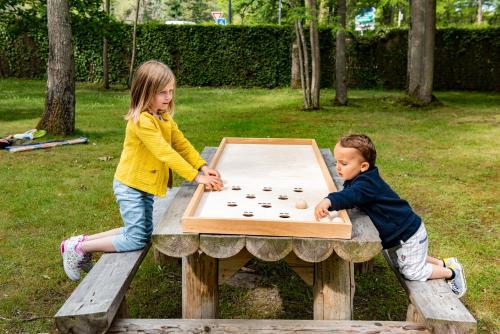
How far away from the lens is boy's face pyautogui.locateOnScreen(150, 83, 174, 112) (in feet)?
10.8

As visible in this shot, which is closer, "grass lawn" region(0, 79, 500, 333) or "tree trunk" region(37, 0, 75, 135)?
"grass lawn" region(0, 79, 500, 333)

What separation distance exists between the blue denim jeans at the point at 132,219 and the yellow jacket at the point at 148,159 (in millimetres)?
49

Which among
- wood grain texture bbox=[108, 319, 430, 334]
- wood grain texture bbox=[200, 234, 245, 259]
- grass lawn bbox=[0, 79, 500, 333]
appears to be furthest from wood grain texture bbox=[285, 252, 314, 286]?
grass lawn bbox=[0, 79, 500, 333]

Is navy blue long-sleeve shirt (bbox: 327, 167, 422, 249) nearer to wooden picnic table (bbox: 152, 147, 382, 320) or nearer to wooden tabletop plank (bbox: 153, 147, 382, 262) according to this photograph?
wooden picnic table (bbox: 152, 147, 382, 320)

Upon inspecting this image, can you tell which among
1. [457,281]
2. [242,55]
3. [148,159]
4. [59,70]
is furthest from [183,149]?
[242,55]

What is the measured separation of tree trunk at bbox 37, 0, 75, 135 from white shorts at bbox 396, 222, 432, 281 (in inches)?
321

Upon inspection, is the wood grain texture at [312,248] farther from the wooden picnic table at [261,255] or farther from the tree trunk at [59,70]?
the tree trunk at [59,70]

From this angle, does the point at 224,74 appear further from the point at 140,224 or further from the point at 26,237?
the point at 140,224

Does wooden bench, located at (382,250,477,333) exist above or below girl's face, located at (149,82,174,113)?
below

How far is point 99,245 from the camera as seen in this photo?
3.26 meters

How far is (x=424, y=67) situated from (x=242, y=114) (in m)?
5.17

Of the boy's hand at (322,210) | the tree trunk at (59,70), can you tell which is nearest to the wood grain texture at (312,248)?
the boy's hand at (322,210)

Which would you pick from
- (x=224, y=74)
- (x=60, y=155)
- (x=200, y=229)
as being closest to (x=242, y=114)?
(x=60, y=155)

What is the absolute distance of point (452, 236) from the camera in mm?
5113
